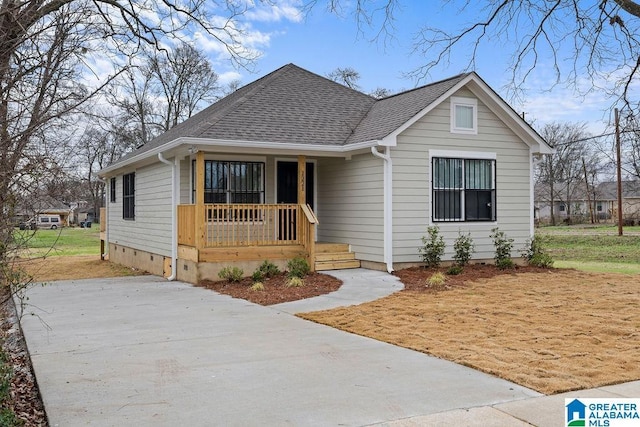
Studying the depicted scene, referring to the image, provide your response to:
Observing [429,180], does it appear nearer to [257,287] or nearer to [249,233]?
[249,233]

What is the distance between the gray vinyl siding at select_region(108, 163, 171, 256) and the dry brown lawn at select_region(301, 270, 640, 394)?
7.05 metres

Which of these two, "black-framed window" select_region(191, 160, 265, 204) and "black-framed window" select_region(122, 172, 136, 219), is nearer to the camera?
"black-framed window" select_region(191, 160, 265, 204)

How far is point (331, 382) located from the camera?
5.11 m

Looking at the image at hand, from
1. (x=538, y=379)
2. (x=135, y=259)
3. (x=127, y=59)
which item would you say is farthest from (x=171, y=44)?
(x=135, y=259)

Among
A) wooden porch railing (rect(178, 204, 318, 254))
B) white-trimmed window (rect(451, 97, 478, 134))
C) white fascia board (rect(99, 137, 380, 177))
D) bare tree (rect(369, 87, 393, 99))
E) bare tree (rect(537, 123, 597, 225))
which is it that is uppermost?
bare tree (rect(369, 87, 393, 99))

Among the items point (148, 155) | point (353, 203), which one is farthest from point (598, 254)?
point (148, 155)

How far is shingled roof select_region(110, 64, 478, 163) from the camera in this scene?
43.0ft

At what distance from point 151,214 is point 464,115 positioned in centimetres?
885

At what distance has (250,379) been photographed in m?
5.24

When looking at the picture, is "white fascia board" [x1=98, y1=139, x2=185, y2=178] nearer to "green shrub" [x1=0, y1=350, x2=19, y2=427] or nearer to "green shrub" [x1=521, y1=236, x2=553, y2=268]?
"green shrub" [x1=0, y1=350, x2=19, y2=427]

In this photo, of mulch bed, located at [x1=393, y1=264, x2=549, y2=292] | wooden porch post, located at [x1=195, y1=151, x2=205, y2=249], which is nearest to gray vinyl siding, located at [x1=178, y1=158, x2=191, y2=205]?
wooden porch post, located at [x1=195, y1=151, x2=205, y2=249]

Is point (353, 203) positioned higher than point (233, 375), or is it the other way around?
point (353, 203)

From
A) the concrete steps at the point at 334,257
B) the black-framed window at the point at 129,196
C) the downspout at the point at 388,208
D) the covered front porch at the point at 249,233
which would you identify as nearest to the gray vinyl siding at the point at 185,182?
the covered front porch at the point at 249,233

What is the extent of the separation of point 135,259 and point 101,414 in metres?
14.5
